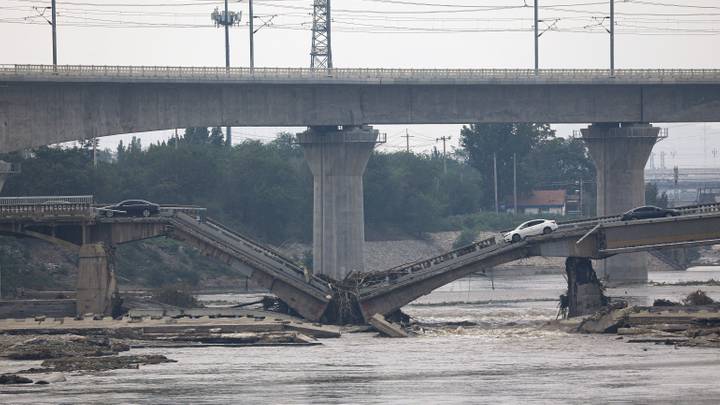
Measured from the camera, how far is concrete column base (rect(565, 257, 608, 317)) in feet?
296

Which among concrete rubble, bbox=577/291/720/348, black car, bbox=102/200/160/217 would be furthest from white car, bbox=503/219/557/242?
black car, bbox=102/200/160/217

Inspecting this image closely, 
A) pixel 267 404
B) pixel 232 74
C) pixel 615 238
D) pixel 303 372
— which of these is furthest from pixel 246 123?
pixel 267 404

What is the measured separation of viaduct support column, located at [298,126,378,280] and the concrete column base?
3018 centimetres

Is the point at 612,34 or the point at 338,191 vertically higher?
the point at 612,34

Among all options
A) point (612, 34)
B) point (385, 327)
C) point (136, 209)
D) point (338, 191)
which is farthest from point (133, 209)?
point (612, 34)

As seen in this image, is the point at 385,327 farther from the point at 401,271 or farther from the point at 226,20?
the point at 226,20

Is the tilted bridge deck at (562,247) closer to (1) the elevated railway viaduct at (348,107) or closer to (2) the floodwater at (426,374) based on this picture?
(2) the floodwater at (426,374)

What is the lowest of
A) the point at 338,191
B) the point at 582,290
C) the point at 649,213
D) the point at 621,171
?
the point at 582,290

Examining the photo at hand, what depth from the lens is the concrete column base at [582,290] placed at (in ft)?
296

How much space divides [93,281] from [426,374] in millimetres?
27439

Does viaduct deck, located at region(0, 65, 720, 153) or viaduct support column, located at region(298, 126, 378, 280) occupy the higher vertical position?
viaduct deck, located at region(0, 65, 720, 153)

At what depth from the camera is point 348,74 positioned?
4609 inches

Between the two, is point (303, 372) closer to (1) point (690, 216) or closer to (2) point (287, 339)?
(2) point (287, 339)

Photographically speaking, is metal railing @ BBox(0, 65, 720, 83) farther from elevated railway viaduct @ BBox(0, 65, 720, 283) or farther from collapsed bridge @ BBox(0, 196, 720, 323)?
collapsed bridge @ BBox(0, 196, 720, 323)
